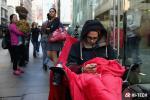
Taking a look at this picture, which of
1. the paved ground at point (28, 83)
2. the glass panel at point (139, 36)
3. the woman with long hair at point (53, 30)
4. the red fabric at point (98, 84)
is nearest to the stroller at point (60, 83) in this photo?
the red fabric at point (98, 84)

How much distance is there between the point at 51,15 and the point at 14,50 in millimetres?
1323

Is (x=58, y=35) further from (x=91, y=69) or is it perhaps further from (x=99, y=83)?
(x=99, y=83)

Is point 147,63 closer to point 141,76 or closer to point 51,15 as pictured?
point 141,76

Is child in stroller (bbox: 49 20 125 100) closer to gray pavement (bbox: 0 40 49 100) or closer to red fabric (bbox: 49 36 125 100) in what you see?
red fabric (bbox: 49 36 125 100)

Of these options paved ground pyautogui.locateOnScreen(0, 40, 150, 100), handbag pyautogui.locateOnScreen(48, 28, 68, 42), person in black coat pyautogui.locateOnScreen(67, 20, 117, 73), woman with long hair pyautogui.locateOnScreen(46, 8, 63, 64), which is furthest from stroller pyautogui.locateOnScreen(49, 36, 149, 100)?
woman with long hair pyautogui.locateOnScreen(46, 8, 63, 64)

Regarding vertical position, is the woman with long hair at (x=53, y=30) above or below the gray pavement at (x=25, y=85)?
above

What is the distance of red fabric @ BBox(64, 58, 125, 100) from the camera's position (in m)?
4.10

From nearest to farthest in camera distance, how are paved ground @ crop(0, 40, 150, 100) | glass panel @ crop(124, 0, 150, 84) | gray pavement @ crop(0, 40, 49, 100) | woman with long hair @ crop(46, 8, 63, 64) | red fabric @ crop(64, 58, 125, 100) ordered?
1. red fabric @ crop(64, 58, 125, 100)
2. glass panel @ crop(124, 0, 150, 84)
3. paved ground @ crop(0, 40, 150, 100)
4. gray pavement @ crop(0, 40, 49, 100)
5. woman with long hair @ crop(46, 8, 63, 64)

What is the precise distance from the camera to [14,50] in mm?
11367

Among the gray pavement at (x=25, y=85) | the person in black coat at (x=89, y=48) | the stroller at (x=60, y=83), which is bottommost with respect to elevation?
the gray pavement at (x=25, y=85)

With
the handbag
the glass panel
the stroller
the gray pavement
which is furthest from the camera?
the handbag

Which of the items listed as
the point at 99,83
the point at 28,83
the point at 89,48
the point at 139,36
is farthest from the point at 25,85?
the point at 99,83

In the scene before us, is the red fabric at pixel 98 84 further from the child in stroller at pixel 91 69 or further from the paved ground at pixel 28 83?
the paved ground at pixel 28 83

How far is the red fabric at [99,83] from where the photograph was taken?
13.4 ft
